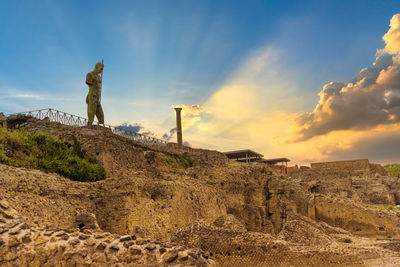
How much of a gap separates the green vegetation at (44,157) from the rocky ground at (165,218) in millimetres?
1441

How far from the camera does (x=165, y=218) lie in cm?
1225

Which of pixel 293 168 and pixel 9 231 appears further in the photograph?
pixel 293 168

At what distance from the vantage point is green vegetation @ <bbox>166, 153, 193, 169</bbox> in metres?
24.5

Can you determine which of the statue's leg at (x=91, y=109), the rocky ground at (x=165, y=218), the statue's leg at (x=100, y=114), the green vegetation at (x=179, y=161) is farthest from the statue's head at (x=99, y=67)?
the green vegetation at (x=179, y=161)

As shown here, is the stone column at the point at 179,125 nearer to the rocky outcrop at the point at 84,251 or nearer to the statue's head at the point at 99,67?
the statue's head at the point at 99,67

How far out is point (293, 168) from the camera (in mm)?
49344

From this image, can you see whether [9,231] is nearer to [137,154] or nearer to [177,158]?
[137,154]

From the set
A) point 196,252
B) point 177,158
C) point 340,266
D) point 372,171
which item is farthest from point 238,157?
point 196,252

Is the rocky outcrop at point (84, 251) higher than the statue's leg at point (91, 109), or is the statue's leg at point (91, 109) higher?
the statue's leg at point (91, 109)

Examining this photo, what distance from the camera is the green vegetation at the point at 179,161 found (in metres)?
24.5

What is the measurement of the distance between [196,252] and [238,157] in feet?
134

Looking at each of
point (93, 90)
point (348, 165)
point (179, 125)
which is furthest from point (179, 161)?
point (348, 165)

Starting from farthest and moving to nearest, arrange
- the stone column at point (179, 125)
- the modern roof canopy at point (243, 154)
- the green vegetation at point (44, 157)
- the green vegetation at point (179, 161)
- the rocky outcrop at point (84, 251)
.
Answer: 1. the modern roof canopy at point (243, 154)
2. the stone column at point (179, 125)
3. the green vegetation at point (179, 161)
4. the green vegetation at point (44, 157)
5. the rocky outcrop at point (84, 251)

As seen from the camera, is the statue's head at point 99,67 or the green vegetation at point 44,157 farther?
the statue's head at point 99,67
